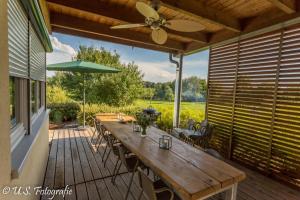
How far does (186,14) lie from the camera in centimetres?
294

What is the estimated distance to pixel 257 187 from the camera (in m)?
2.84

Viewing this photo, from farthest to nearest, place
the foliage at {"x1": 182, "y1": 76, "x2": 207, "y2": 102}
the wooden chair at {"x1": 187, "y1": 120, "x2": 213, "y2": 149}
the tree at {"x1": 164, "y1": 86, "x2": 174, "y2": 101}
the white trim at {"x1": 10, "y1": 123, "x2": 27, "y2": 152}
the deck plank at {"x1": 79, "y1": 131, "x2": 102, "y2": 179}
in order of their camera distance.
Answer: the tree at {"x1": 164, "y1": 86, "x2": 174, "y2": 101} → the foliage at {"x1": 182, "y1": 76, "x2": 207, "y2": 102} → the wooden chair at {"x1": 187, "y1": 120, "x2": 213, "y2": 149} → the deck plank at {"x1": 79, "y1": 131, "x2": 102, "y2": 179} → the white trim at {"x1": 10, "y1": 123, "x2": 27, "y2": 152}

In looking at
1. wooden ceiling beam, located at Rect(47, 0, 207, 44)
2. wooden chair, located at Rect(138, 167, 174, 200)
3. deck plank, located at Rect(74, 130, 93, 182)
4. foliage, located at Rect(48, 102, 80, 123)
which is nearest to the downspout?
wooden ceiling beam, located at Rect(47, 0, 207, 44)

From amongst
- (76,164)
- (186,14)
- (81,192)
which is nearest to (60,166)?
(76,164)

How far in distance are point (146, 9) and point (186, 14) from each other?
37.2 inches

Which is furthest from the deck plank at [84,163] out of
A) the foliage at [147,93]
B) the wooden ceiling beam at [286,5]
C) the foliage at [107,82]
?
the foliage at [147,93]

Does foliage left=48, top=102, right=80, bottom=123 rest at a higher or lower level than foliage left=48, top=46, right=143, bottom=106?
lower

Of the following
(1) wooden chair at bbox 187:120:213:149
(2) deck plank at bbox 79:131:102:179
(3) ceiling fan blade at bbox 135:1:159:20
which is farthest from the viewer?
(1) wooden chair at bbox 187:120:213:149

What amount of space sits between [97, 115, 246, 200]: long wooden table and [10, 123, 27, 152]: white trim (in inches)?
47.4

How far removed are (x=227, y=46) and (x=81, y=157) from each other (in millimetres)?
4067

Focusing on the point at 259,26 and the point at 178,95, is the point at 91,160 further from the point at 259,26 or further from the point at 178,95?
the point at 259,26

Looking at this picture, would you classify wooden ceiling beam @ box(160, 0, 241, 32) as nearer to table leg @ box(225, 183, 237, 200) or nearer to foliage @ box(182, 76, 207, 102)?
table leg @ box(225, 183, 237, 200)

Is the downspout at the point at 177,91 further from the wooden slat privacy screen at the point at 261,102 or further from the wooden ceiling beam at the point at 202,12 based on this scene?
the wooden ceiling beam at the point at 202,12

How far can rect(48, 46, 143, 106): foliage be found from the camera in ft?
31.5
